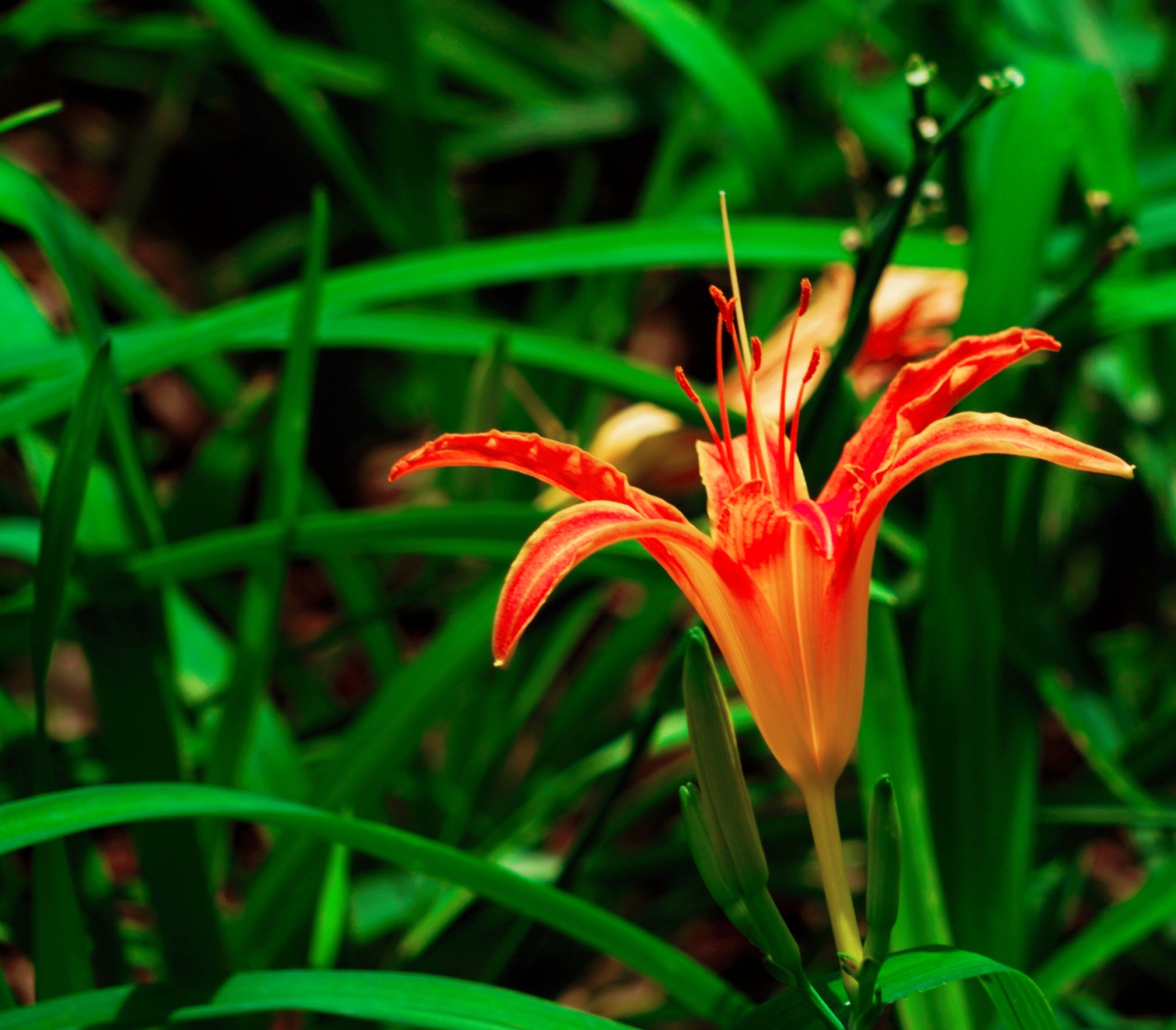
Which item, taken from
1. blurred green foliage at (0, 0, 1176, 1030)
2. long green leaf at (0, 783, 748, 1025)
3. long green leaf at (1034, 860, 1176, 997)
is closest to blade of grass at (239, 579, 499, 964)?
blurred green foliage at (0, 0, 1176, 1030)

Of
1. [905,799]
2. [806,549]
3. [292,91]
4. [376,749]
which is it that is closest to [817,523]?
[806,549]

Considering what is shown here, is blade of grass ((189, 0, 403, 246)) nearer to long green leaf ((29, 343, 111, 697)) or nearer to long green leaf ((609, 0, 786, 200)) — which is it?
long green leaf ((609, 0, 786, 200))

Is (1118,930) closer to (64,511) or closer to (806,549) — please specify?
(806,549)

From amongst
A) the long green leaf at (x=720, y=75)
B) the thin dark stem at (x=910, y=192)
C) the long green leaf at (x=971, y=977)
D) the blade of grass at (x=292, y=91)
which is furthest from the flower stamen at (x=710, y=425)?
the blade of grass at (x=292, y=91)

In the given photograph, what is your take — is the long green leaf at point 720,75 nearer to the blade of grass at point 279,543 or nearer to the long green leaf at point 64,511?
the blade of grass at point 279,543

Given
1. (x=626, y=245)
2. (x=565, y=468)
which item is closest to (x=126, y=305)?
(x=626, y=245)
